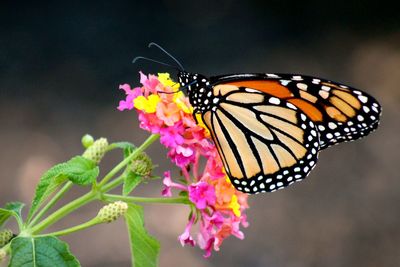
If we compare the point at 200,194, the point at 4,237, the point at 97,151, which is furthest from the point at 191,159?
the point at 4,237

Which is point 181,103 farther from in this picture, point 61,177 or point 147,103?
point 61,177

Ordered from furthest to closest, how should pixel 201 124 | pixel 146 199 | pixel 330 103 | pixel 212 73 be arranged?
pixel 212 73, pixel 330 103, pixel 201 124, pixel 146 199

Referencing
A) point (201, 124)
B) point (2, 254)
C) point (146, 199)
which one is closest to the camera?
point (2, 254)

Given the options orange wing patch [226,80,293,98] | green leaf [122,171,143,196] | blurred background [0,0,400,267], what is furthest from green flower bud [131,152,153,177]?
blurred background [0,0,400,267]

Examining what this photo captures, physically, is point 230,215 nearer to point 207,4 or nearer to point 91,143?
point 91,143

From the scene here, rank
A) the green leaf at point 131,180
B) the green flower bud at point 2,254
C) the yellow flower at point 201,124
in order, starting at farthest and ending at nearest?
the yellow flower at point 201,124 < the green leaf at point 131,180 < the green flower bud at point 2,254

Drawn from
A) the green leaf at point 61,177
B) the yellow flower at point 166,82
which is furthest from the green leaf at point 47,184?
the yellow flower at point 166,82

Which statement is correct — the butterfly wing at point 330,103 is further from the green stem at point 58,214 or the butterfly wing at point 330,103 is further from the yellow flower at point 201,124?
the green stem at point 58,214
